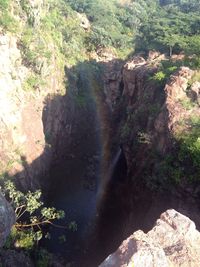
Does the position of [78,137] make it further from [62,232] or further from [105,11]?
[105,11]

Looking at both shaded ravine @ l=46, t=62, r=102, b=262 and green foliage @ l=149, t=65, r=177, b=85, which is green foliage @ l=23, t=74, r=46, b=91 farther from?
green foliage @ l=149, t=65, r=177, b=85

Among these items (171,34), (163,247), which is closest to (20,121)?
(163,247)

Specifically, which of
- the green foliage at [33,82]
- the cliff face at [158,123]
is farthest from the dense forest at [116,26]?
the cliff face at [158,123]

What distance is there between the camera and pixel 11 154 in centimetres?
2442

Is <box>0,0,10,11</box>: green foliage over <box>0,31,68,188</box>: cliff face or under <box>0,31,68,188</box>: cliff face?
over

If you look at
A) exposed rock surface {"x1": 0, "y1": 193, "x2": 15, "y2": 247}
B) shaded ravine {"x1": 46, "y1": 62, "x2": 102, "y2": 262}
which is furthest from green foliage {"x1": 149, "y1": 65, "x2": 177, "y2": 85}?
exposed rock surface {"x1": 0, "y1": 193, "x2": 15, "y2": 247}

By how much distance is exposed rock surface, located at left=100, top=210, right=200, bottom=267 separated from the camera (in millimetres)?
8031

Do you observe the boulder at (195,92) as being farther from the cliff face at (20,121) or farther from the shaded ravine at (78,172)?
the cliff face at (20,121)

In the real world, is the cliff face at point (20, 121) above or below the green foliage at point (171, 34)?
below

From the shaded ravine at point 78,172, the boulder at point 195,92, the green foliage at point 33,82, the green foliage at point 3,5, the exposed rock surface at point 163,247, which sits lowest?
the shaded ravine at point 78,172

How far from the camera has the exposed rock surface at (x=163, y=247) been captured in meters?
8.03

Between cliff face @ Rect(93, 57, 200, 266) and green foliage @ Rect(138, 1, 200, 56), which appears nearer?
cliff face @ Rect(93, 57, 200, 266)

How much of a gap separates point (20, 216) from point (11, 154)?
5400mm

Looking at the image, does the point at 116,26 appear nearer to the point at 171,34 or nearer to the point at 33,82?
the point at 171,34
